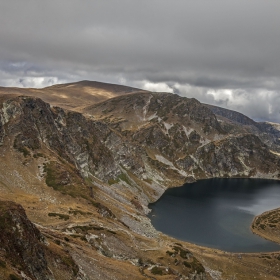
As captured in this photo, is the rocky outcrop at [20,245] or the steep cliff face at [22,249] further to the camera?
the rocky outcrop at [20,245]

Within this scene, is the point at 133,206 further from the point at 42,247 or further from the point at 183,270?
the point at 42,247

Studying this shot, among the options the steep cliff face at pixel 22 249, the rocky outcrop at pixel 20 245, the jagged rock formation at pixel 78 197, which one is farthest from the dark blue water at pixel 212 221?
the rocky outcrop at pixel 20 245

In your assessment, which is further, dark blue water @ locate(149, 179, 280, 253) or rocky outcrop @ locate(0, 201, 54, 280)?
dark blue water @ locate(149, 179, 280, 253)

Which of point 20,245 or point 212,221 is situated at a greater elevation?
point 20,245

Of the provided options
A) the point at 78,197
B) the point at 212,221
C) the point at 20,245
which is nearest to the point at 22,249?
the point at 20,245

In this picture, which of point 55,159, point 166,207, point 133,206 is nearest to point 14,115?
point 55,159

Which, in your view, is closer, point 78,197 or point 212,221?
point 78,197

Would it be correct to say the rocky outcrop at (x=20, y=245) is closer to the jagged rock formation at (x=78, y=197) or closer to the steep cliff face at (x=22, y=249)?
the steep cliff face at (x=22, y=249)

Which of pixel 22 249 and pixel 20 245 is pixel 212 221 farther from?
pixel 20 245

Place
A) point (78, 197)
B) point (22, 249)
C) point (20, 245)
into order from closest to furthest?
point (22, 249) → point (20, 245) → point (78, 197)

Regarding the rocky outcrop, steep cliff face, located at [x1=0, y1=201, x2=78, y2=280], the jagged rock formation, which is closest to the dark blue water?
the jagged rock formation

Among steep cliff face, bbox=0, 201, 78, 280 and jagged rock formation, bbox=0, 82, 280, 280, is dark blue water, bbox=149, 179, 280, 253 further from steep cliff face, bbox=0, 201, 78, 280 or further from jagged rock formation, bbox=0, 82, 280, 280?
steep cliff face, bbox=0, 201, 78, 280
